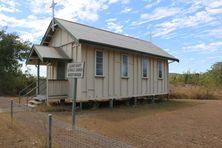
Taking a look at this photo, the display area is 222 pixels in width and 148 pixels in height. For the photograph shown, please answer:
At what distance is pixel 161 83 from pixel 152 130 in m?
14.0

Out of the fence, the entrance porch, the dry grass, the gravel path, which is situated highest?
the entrance porch

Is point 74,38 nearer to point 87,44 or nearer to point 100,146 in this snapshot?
point 87,44

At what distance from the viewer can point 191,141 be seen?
8.58m

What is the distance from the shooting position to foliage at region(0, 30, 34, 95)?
2984 cm

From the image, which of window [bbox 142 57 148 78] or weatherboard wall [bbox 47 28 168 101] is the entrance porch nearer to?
weatherboard wall [bbox 47 28 168 101]

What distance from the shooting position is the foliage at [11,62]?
97.9 ft

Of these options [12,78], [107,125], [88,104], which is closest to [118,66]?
[88,104]

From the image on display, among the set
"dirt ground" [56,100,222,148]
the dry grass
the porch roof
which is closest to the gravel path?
"dirt ground" [56,100,222,148]

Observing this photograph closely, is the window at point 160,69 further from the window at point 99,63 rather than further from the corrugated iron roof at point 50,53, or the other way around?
the corrugated iron roof at point 50,53

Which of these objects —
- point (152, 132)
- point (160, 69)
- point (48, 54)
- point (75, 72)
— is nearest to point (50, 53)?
point (48, 54)

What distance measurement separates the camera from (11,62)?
30688 millimetres

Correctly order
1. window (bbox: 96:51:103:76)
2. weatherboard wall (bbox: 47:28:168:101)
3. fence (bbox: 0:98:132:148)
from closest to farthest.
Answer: fence (bbox: 0:98:132:148), weatherboard wall (bbox: 47:28:168:101), window (bbox: 96:51:103:76)

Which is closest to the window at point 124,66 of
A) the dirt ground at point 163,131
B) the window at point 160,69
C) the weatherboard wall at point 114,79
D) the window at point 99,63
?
the weatherboard wall at point 114,79

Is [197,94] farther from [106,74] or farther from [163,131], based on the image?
[163,131]
